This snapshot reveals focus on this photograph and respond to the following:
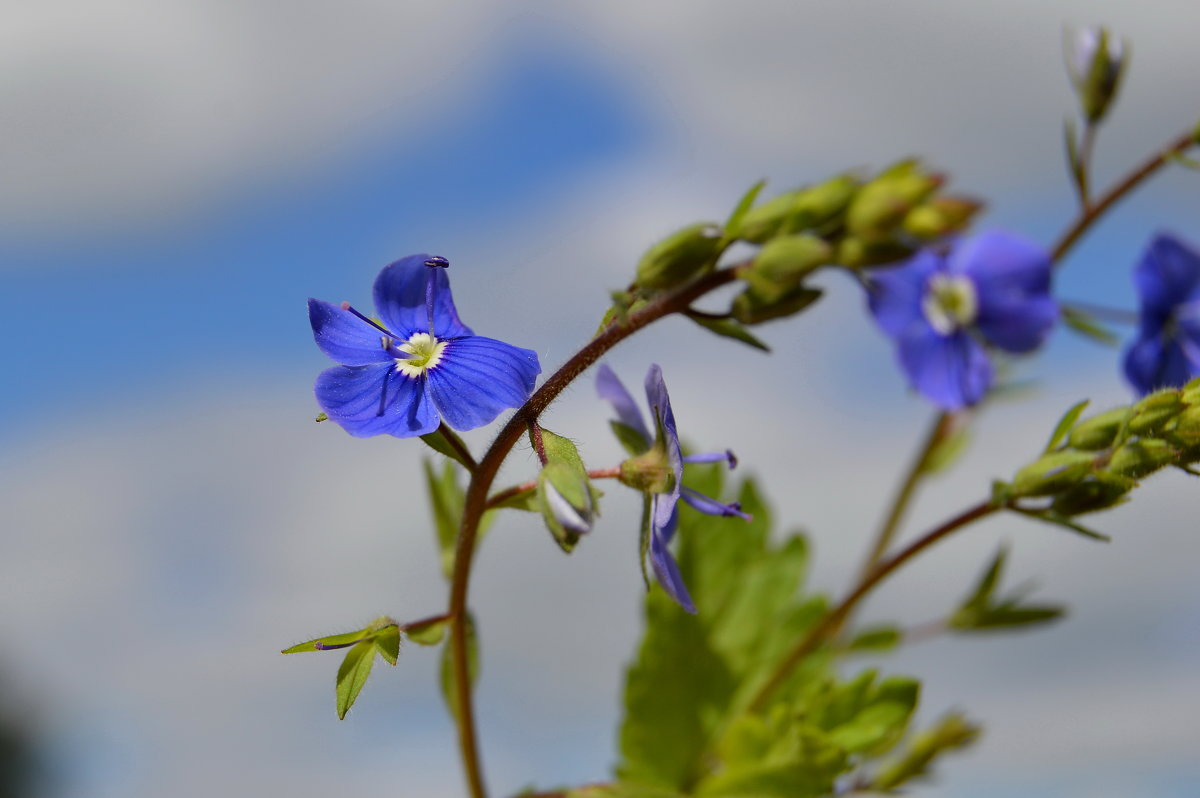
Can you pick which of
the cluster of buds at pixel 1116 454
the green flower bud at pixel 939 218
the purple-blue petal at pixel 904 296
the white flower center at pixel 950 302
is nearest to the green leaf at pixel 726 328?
the green flower bud at pixel 939 218

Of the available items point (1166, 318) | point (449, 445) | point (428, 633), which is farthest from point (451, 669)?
point (1166, 318)

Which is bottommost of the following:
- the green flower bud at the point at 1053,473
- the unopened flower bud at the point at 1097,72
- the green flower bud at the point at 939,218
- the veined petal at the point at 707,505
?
the green flower bud at the point at 1053,473

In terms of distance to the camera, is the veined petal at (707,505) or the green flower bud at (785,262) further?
the veined petal at (707,505)

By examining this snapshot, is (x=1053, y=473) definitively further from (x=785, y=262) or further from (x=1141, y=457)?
(x=785, y=262)

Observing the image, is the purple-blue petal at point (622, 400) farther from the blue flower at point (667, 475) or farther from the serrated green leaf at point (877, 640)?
the serrated green leaf at point (877, 640)

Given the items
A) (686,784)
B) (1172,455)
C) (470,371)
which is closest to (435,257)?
(470,371)

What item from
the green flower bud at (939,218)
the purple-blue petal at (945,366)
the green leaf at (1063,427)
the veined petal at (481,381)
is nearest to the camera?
the green flower bud at (939,218)

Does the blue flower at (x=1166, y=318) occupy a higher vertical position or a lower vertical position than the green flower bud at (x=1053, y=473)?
higher
